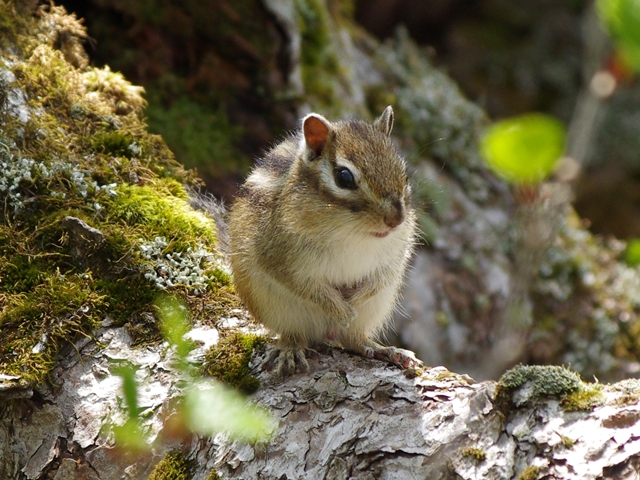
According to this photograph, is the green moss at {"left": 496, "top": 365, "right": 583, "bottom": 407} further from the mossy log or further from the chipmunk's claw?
the chipmunk's claw

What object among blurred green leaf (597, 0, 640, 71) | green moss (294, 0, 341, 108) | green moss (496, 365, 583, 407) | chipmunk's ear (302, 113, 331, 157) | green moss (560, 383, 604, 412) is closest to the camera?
blurred green leaf (597, 0, 640, 71)

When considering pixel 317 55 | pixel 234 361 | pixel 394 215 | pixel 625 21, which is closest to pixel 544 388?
pixel 394 215

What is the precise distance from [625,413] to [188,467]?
1.98 metres

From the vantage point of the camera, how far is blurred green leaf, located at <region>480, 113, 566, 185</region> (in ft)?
3.54

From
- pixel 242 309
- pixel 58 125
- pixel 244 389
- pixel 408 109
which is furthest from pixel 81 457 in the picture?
pixel 408 109

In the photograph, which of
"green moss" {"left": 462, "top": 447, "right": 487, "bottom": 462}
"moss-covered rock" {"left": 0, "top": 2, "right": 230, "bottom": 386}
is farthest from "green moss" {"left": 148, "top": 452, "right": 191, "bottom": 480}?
"green moss" {"left": 462, "top": 447, "right": 487, "bottom": 462}

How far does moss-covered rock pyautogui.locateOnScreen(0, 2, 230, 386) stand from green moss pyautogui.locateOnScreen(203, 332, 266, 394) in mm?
399

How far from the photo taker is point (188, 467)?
133 inches

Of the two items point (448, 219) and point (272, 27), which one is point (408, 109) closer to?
point (448, 219)

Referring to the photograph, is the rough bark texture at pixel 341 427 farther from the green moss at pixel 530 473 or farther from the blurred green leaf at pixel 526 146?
the blurred green leaf at pixel 526 146

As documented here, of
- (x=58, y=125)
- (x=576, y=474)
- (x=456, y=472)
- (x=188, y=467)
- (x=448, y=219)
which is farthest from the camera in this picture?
(x=448, y=219)

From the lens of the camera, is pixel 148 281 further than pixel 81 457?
Yes

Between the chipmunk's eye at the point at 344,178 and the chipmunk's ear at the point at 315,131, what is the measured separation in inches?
10.0

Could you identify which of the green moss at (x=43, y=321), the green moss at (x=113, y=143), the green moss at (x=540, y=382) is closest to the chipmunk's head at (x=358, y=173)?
the green moss at (x=540, y=382)
